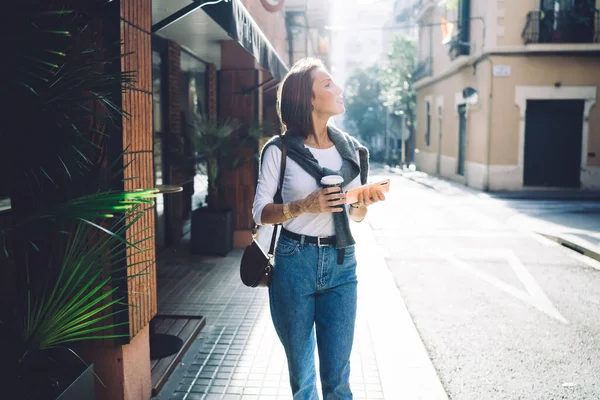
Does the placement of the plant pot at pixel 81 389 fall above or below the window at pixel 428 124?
below

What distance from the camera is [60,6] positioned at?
203cm

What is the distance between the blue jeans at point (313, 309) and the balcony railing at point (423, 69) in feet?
87.5

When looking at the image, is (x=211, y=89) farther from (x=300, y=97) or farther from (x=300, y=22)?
(x=300, y=97)

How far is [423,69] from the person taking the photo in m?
29.3

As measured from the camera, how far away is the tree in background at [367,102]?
165 feet

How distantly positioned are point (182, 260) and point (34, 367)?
5.40 m

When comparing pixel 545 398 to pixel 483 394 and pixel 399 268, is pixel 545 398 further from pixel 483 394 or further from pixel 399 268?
pixel 399 268

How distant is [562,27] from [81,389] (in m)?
19.4

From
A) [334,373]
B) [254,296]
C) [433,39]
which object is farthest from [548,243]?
[433,39]

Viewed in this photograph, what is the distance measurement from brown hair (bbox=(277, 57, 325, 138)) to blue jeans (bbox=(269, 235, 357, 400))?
54cm

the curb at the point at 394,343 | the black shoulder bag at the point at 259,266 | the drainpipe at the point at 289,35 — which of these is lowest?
the curb at the point at 394,343

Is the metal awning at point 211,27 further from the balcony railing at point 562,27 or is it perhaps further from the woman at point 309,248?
the balcony railing at point 562,27

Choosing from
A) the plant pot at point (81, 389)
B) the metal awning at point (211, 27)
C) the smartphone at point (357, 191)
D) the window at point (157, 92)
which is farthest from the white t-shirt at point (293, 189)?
the window at point (157, 92)

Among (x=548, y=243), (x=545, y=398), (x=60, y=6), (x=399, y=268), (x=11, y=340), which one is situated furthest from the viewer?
(x=548, y=243)
